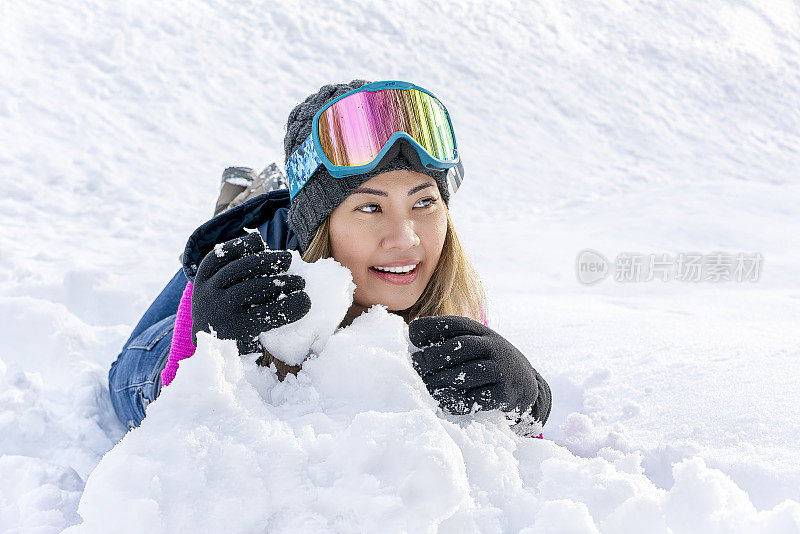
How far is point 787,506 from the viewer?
1.01 m

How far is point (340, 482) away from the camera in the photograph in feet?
3.38

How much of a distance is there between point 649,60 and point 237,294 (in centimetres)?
1266

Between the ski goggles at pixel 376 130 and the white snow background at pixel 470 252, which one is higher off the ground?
the ski goggles at pixel 376 130

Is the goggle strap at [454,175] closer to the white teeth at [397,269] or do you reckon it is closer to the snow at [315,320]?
the white teeth at [397,269]

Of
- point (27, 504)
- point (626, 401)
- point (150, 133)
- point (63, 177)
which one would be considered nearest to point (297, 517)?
point (27, 504)

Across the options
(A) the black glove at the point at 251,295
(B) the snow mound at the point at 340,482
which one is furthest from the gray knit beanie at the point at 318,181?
(B) the snow mound at the point at 340,482

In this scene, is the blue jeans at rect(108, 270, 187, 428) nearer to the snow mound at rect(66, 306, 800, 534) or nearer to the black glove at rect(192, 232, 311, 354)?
the black glove at rect(192, 232, 311, 354)

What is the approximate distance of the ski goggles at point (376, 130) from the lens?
1843 millimetres

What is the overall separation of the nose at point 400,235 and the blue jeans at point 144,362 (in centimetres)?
124

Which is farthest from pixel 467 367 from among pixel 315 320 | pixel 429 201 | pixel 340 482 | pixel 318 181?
pixel 318 181

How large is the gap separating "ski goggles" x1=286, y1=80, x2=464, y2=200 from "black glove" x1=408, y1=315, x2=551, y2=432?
594mm

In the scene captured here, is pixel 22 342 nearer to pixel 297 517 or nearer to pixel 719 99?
pixel 297 517

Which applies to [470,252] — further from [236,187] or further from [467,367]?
[467,367]

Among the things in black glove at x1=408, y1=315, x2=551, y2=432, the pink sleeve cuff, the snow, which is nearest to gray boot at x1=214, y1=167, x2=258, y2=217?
the pink sleeve cuff
